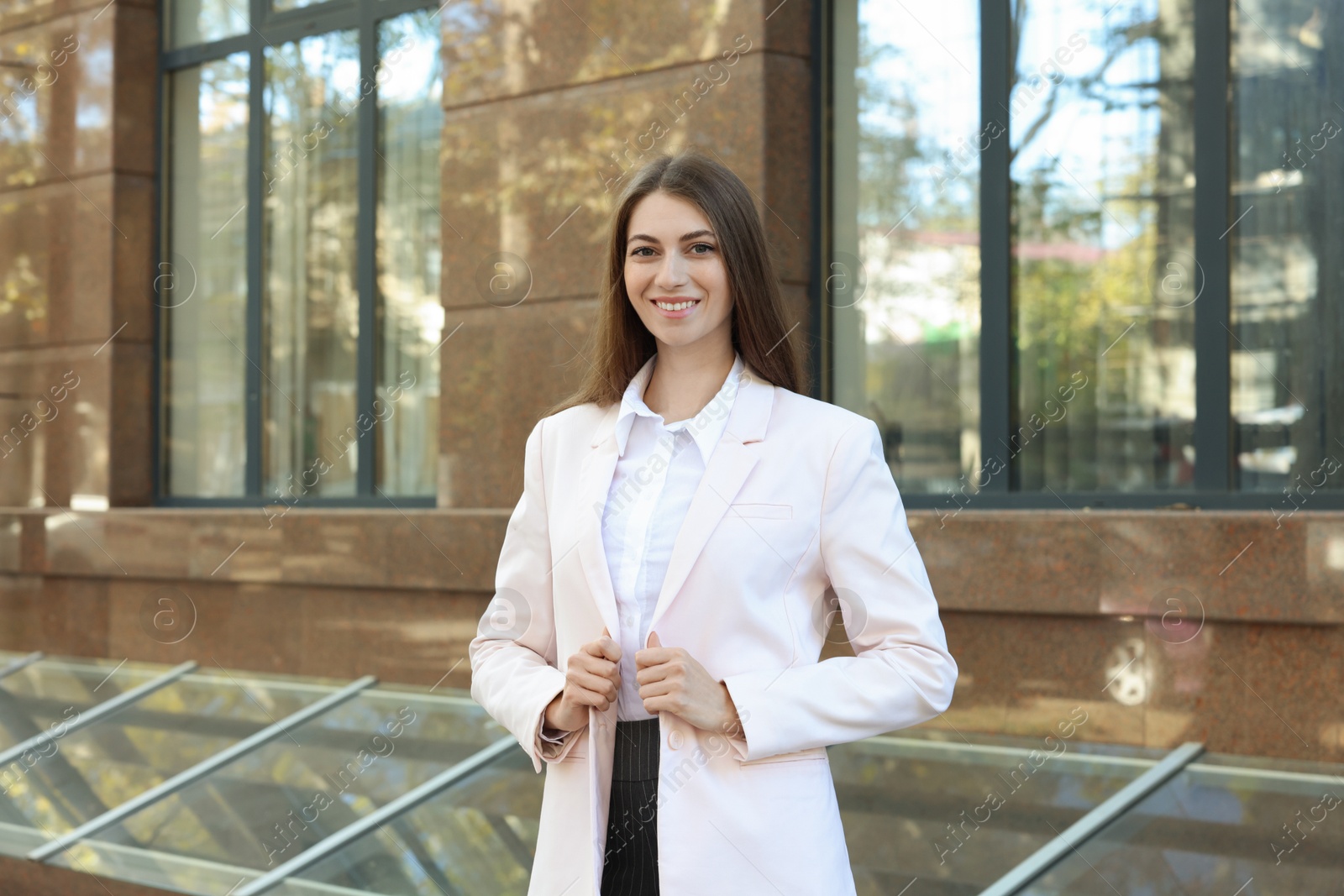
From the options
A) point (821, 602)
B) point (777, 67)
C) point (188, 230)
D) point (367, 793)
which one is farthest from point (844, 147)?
point (188, 230)

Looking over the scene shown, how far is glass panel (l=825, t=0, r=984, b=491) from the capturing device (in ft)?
18.8

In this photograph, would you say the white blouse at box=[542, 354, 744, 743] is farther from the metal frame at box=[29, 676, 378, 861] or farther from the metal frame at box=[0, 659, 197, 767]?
the metal frame at box=[0, 659, 197, 767]

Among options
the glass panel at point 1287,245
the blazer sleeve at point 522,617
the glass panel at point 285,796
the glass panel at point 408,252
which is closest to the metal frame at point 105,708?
the glass panel at point 285,796

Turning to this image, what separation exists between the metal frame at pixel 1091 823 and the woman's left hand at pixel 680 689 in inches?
83.5

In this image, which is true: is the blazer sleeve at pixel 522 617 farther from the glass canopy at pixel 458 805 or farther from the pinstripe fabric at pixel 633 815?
the glass canopy at pixel 458 805

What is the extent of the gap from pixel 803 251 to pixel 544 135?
146 cm

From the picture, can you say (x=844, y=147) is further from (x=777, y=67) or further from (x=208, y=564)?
(x=208, y=564)

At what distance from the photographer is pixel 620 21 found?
621 centimetres

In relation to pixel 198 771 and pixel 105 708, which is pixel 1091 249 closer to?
pixel 198 771

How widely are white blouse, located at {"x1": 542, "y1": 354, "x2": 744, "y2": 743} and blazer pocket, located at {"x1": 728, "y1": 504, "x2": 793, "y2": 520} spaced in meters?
0.11

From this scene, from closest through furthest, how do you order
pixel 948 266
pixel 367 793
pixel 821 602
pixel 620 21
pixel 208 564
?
pixel 821 602, pixel 367 793, pixel 948 266, pixel 620 21, pixel 208 564

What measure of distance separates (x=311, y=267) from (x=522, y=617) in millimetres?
6162

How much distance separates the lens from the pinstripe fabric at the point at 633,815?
2.34 meters

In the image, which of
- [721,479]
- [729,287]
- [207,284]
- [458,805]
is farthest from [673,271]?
[207,284]
